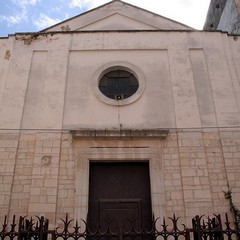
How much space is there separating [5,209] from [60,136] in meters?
2.03

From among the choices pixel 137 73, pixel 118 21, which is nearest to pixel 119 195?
pixel 137 73

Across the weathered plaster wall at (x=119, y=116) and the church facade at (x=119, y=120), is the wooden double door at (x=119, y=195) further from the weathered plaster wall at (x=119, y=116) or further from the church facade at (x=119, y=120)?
the weathered plaster wall at (x=119, y=116)

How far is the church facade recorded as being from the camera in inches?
296

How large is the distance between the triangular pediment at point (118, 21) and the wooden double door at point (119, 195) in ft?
14.5

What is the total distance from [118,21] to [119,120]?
12.0ft

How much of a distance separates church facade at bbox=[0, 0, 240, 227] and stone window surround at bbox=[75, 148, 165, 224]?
23mm

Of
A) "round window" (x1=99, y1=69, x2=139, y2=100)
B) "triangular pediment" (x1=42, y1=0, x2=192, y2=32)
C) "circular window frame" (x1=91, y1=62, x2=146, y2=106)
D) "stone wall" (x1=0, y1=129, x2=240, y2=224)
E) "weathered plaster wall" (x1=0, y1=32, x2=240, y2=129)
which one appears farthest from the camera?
"triangular pediment" (x1=42, y1=0, x2=192, y2=32)

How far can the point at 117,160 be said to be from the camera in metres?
7.96

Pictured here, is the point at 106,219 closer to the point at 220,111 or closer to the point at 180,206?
the point at 180,206

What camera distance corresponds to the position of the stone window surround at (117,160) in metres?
7.36

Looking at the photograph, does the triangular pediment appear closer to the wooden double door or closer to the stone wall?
the stone wall

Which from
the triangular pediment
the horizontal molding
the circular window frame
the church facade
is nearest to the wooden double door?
the church facade

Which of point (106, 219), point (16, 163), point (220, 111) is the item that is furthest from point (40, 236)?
point (220, 111)

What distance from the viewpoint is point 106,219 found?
7375 mm
